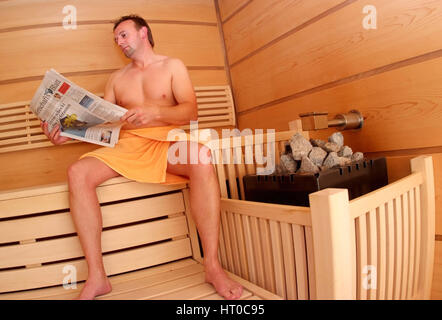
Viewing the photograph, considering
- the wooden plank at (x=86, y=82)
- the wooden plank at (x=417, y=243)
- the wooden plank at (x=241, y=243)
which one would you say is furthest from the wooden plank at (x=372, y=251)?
the wooden plank at (x=86, y=82)

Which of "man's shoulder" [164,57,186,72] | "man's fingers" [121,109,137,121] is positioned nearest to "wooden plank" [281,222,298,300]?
"man's fingers" [121,109,137,121]

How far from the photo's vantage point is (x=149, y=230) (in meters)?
1.39

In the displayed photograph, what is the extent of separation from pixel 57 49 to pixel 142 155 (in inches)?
45.6

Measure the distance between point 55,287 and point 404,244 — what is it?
1372 mm

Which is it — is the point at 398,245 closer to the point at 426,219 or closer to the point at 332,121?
the point at 426,219

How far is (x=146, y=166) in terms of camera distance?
4.35ft

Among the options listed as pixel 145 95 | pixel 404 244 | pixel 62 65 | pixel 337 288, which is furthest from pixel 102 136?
pixel 404 244

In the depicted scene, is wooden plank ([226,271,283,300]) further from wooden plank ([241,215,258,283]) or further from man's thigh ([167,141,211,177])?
man's thigh ([167,141,211,177])

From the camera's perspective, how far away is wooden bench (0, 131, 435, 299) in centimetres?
84

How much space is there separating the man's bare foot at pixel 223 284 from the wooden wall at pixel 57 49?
1.29 metres

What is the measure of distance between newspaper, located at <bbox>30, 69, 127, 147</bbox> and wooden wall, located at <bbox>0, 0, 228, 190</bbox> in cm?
71

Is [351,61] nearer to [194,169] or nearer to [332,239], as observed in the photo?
[194,169]

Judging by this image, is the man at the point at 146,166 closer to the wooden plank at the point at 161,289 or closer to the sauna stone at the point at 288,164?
the wooden plank at the point at 161,289

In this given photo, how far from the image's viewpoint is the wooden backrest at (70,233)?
1289 mm
